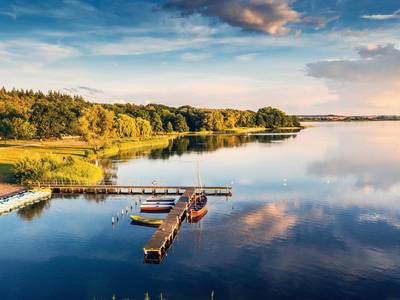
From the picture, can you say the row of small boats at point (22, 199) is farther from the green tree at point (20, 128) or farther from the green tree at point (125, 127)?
A: the green tree at point (20, 128)

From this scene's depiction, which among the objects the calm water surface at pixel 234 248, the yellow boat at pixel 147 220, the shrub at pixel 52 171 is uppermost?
the shrub at pixel 52 171

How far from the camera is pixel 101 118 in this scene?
136 metres

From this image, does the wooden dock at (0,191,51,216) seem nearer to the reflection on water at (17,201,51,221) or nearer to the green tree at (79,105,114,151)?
the reflection on water at (17,201,51,221)

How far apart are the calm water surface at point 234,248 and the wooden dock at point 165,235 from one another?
1.22 metres

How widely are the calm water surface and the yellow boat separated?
2117 mm

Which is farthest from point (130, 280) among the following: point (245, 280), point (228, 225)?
point (228, 225)

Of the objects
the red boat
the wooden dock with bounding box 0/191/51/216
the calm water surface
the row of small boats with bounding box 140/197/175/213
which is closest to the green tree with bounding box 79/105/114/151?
the wooden dock with bounding box 0/191/51/216

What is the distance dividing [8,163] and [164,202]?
5536 centimetres

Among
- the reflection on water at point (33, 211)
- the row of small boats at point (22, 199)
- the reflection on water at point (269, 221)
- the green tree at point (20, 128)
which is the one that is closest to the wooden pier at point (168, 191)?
the row of small boats at point (22, 199)

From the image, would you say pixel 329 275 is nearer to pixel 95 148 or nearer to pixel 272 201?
pixel 272 201

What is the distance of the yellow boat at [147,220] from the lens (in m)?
58.4

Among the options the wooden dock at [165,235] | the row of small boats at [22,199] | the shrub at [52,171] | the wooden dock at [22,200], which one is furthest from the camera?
the shrub at [52,171]

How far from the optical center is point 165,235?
50406 mm

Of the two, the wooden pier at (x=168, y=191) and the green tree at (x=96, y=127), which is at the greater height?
the green tree at (x=96, y=127)
